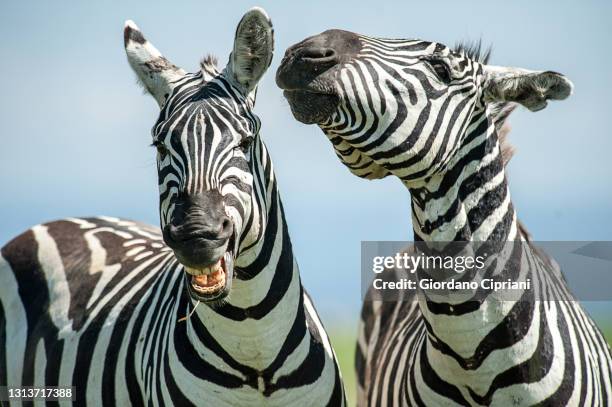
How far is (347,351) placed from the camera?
1309 inches

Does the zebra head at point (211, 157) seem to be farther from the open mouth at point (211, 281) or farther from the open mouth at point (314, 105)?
the open mouth at point (314, 105)

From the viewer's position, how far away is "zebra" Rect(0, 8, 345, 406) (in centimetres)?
529

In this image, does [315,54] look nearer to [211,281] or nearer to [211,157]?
[211,157]

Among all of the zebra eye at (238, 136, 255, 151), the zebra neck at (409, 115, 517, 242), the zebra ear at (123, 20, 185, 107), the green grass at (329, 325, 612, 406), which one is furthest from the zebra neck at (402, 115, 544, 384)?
the green grass at (329, 325, 612, 406)

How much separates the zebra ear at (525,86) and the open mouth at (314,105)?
113cm

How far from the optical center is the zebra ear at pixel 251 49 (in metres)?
5.78

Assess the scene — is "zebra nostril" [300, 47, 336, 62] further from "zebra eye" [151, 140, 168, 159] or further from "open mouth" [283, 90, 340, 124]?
"zebra eye" [151, 140, 168, 159]

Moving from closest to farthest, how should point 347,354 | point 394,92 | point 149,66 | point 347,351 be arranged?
1. point 394,92
2. point 149,66
3. point 347,354
4. point 347,351

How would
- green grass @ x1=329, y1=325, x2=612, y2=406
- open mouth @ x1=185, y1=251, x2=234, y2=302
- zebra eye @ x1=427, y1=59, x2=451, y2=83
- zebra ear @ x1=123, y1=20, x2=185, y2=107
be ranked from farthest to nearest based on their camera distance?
1. green grass @ x1=329, y1=325, x2=612, y2=406
2. zebra ear @ x1=123, y1=20, x2=185, y2=107
3. zebra eye @ x1=427, y1=59, x2=451, y2=83
4. open mouth @ x1=185, y1=251, x2=234, y2=302

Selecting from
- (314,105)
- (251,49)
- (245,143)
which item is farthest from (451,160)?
(251,49)

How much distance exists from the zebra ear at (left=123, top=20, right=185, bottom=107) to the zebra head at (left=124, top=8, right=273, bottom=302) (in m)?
0.01

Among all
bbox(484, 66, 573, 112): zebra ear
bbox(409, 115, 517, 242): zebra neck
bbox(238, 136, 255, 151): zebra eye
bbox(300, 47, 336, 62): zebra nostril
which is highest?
bbox(300, 47, 336, 62): zebra nostril

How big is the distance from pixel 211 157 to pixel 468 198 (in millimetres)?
1654

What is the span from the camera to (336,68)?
5.44 meters
